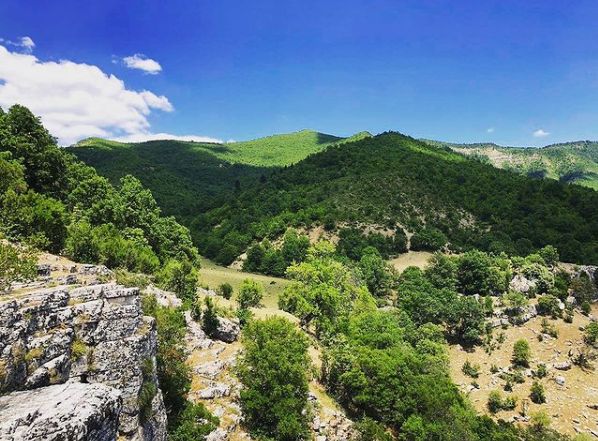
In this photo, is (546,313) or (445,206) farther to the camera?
(445,206)

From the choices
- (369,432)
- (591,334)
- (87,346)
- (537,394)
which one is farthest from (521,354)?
(87,346)

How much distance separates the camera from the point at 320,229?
13612 cm

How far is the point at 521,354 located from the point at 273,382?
54.5 m

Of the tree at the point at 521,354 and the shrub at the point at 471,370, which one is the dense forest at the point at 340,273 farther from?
the shrub at the point at 471,370

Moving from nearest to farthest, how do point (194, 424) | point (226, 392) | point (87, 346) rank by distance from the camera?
point (87, 346) → point (194, 424) → point (226, 392)

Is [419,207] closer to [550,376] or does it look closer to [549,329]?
[549,329]

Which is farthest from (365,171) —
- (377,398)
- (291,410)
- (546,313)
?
(291,410)

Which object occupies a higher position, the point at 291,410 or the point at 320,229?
the point at 320,229

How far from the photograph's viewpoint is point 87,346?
18516mm

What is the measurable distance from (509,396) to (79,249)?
6426 centimetres

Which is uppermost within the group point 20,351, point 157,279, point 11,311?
point 11,311

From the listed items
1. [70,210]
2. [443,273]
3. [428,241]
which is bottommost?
[443,273]

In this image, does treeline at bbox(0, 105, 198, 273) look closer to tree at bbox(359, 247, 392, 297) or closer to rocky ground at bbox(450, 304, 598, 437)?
tree at bbox(359, 247, 392, 297)

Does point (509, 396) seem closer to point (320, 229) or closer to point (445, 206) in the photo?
point (320, 229)
